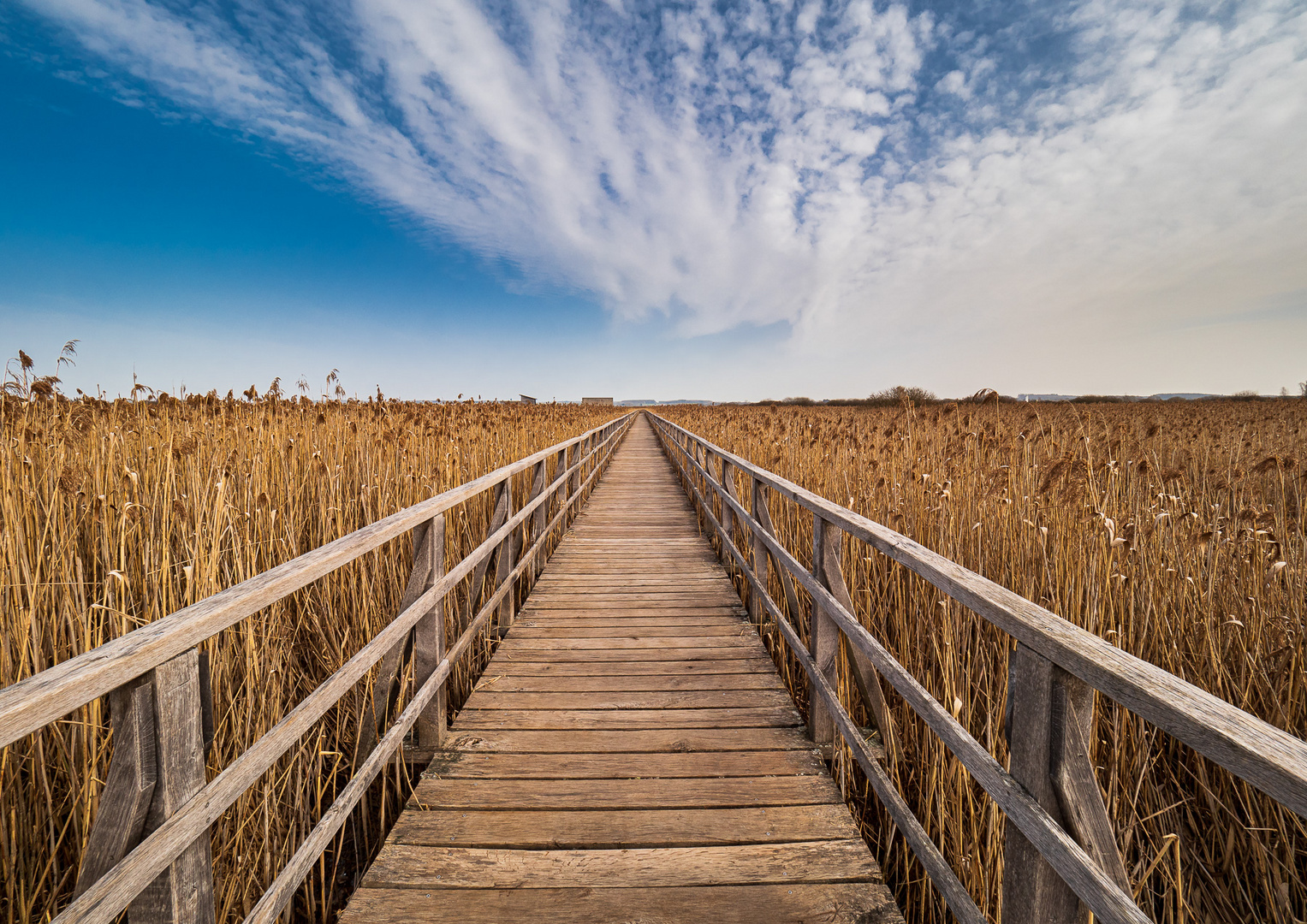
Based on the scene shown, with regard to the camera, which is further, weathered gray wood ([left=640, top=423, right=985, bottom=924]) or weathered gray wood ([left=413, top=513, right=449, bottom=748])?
weathered gray wood ([left=413, top=513, right=449, bottom=748])

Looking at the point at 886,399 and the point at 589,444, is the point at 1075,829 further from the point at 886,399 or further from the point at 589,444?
the point at 886,399

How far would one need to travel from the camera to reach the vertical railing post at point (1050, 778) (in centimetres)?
99

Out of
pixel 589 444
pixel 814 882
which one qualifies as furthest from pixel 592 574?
pixel 589 444

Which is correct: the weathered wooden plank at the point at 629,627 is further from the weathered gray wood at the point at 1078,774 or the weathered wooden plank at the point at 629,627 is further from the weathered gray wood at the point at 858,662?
the weathered gray wood at the point at 1078,774

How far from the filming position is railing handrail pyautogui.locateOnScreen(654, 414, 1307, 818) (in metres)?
0.65

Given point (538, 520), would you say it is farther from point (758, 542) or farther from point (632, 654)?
point (758, 542)

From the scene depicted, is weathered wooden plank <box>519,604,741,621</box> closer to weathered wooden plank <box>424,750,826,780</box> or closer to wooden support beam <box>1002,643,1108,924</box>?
weathered wooden plank <box>424,750,826,780</box>

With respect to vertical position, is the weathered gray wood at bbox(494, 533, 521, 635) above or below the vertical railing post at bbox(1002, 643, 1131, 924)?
below

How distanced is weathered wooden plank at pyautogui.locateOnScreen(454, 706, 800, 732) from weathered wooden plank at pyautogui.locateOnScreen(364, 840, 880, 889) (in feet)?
2.43

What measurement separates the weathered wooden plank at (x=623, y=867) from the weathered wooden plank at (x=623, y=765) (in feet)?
1.26

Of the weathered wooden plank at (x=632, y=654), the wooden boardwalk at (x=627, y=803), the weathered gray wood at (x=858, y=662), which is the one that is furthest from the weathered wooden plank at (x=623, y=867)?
the weathered wooden plank at (x=632, y=654)

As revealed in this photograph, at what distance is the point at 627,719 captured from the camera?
271cm

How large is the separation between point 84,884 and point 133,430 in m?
4.84

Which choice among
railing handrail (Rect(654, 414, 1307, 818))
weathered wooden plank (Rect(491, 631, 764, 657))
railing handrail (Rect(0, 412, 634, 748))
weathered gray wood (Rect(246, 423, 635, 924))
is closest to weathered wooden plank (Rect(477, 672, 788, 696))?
weathered wooden plank (Rect(491, 631, 764, 657))
